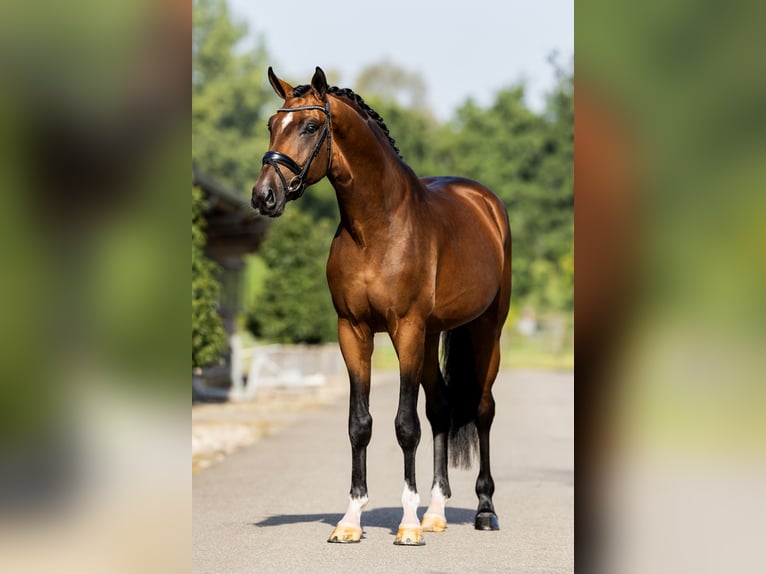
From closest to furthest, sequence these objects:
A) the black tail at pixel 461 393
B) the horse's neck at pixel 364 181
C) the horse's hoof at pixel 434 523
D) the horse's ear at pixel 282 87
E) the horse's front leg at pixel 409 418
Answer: the horse's ear at pixel 282 87
the horse's neck at pixel 364 181
the horse's front leg at pixel 409 418
the horse's hoof at pixel 434 523
the black tail at pixel 461 393

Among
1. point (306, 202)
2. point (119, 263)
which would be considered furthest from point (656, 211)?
point (306, 202)

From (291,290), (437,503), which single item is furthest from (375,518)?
(291,290)

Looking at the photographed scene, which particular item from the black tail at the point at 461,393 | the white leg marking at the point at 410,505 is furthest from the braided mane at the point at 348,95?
the white leg marking at the point at 410,505

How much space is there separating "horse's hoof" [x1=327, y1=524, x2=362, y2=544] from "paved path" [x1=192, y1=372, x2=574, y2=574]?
6 centimetres

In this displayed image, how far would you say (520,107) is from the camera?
193 ft

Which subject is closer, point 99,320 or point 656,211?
point 656,211

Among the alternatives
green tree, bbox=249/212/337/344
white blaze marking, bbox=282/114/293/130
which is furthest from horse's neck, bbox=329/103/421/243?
green tree, bbox=249/212/337/344

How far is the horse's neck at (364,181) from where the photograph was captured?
723 centimetres

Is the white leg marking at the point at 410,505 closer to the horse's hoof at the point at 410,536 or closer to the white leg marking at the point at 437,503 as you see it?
the horse's hoof at the point at 410,536

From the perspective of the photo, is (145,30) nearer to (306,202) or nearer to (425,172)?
(425,172)

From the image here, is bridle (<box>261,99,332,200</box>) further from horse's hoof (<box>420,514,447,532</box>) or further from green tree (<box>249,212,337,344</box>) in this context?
green tree (<box>249,212,337,344</box>)

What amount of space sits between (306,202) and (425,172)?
25.2 feet

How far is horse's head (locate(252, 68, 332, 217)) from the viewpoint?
6500mm

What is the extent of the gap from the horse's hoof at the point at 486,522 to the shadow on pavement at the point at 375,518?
0.37 metres
